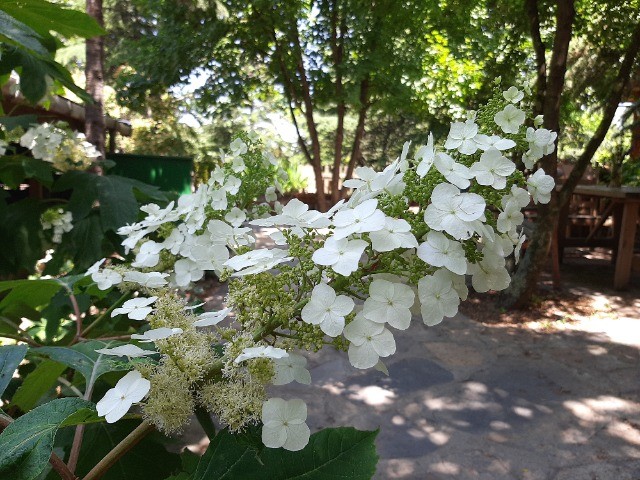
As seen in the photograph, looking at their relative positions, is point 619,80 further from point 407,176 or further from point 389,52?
point 407,176

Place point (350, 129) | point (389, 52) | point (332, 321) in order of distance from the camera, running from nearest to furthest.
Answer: point (332, 321)
point (389, 52)
point (350, 129)

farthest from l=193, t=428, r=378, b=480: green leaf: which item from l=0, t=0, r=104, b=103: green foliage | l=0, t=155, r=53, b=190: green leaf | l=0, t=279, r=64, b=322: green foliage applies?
l=0, t=155, r=53, b=190: green leaf

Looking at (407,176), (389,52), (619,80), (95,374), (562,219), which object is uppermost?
(389,52)

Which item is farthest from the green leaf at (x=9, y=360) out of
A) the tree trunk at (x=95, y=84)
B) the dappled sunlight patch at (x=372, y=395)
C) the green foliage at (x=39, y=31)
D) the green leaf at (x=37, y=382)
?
the dappled sunlight patch at (x=372, y=395)

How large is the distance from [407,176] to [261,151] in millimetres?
538

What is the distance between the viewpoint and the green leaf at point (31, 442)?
1.70 feet

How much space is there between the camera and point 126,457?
0.93 meters

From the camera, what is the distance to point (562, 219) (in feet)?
23.1

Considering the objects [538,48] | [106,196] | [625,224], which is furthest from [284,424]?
[625,224]

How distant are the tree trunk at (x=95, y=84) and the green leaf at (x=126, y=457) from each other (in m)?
1.89

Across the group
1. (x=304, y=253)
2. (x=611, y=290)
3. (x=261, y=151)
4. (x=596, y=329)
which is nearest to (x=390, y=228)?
(x=304, y=253)

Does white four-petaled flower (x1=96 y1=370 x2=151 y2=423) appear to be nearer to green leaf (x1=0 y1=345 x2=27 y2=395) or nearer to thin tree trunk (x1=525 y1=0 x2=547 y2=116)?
green leaf (x1=0 y1=345 x2=27 y2=395)

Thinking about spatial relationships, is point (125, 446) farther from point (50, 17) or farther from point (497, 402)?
point (497, 402)

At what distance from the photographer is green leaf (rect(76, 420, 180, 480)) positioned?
93cm
